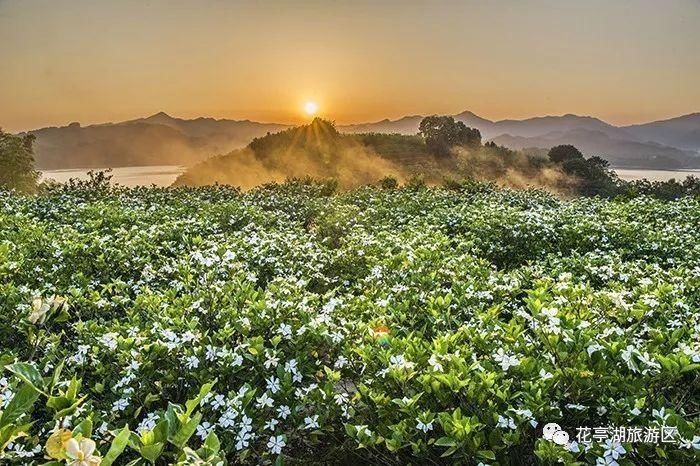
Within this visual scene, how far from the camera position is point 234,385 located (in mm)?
2166

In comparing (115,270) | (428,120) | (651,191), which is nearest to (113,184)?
(115,270)

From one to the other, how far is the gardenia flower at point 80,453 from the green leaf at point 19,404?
0.17 m

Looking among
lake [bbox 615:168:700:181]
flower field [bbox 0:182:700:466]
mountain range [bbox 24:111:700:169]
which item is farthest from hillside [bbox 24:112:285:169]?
lake [bbox 615:168:700:181]

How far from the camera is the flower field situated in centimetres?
156

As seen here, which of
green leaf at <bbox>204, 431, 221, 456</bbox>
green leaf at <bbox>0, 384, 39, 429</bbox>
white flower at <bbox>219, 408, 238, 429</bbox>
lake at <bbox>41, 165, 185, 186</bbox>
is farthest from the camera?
lake at <bbox>41, 165, 185, 186</bbox>

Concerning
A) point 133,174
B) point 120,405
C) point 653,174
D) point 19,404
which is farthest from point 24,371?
point 653,174

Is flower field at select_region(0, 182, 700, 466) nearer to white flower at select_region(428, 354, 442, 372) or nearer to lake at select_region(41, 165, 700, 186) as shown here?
white flower at select_region(428, 354, 442, 372)

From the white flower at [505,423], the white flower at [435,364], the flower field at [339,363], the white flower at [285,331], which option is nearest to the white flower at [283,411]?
the flower field at [339,363]

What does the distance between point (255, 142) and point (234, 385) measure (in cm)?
1577

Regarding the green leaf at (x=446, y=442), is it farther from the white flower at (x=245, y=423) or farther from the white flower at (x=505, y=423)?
the white flower at (x=245, y=423)

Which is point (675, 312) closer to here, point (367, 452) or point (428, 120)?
point (367, 452)

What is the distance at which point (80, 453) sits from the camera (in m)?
0.91

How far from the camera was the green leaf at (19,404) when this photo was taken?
3.30 feet

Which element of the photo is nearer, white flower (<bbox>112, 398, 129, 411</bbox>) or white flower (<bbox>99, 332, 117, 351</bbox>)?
white flower (<bbox>112, 398, 129, 411</bbox>)
